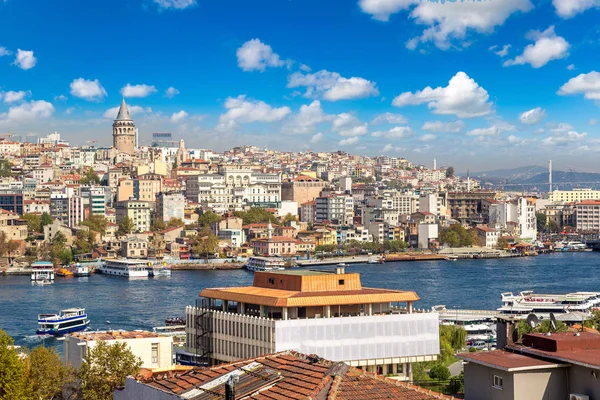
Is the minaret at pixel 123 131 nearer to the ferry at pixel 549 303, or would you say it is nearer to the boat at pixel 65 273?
the boat at pixel 65 273

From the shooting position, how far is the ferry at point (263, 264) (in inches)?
1300

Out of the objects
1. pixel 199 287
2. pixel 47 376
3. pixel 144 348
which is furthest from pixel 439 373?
pixel 199 287

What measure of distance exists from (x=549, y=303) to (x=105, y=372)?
14.1 m

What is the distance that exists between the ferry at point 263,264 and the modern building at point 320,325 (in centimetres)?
2239

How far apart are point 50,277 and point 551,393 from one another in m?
25.7

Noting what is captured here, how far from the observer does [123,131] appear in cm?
6012

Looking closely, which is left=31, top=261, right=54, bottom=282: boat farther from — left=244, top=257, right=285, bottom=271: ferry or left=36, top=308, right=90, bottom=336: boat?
left=36, top=308, right=90, bottom=336: boat

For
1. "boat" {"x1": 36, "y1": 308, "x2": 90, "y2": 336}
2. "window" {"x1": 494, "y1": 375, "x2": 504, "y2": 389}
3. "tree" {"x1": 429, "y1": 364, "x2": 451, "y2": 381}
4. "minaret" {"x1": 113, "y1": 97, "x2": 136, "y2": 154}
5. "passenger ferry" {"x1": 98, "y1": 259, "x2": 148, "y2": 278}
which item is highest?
"minaret" {"x1": 113, "y1": 97, "x2": 136, "y2": 154}

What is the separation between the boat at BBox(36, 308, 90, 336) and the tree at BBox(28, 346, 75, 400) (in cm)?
900

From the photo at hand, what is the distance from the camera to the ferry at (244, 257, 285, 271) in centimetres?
3303

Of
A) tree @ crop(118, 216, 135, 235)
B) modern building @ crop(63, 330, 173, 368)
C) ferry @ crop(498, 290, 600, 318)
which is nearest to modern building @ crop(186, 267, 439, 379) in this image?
modern building @ crop(63, 330, 173, 368)

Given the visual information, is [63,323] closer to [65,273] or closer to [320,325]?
[320,325]

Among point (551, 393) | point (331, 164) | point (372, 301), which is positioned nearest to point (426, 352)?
point (372, 301)

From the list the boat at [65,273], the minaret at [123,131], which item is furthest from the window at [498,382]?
the minaret at [123,131]
